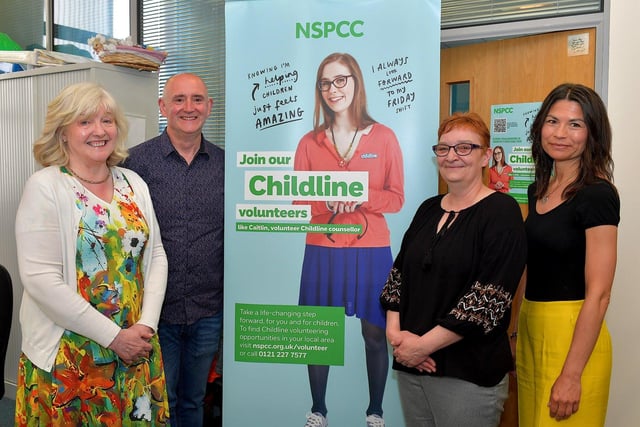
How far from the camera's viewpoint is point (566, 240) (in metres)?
1.66

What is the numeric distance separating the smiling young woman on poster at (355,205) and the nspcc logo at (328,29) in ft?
0.28

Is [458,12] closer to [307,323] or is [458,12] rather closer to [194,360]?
[307,323]

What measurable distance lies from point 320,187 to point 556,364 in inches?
41.7

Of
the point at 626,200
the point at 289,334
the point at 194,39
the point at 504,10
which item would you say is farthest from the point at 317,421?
the point at 194,39

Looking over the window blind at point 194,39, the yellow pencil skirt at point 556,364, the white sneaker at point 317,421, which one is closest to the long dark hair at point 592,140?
the yellow pencil skirt at point 556,364

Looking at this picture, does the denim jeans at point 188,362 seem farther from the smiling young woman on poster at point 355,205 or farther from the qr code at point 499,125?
the qr code at point 499,125

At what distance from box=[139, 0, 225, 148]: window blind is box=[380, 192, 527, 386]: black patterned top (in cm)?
249

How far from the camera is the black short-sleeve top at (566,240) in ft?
5.26

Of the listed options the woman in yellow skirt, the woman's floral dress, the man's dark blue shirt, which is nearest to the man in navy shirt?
the man's dark blue shirt

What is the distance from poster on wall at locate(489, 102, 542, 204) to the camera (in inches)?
106

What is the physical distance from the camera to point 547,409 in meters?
1.68

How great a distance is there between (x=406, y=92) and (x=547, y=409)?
1.22 m

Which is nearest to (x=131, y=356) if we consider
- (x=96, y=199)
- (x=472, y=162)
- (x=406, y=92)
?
(x=96, y=199)

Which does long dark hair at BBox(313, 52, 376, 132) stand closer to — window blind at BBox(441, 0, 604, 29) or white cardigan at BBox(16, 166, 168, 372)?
window blind at BBox(441, 0, 604, 29)
